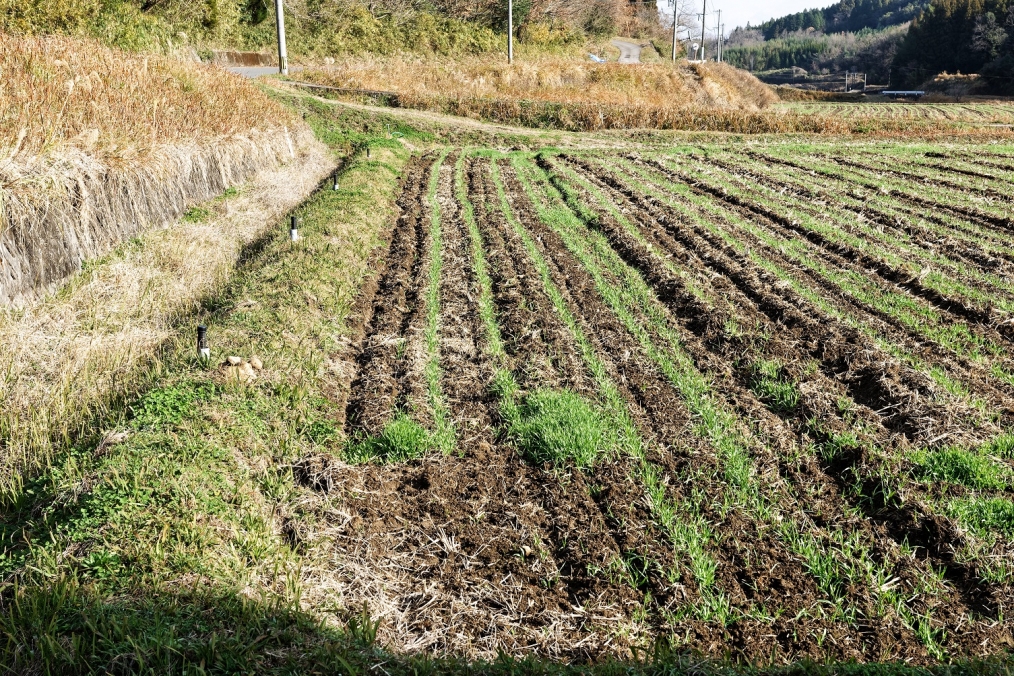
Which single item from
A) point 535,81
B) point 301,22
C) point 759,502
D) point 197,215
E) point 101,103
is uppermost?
point 301,22

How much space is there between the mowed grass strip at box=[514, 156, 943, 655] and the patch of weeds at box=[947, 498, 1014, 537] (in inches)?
30.1

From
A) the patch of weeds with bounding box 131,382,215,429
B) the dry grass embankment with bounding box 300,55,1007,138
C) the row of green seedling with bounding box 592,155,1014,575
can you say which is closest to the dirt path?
the dry grass embankment with bounding box 300,55,1007,138

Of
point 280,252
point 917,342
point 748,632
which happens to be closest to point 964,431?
point 917,342

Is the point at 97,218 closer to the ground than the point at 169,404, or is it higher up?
higher up

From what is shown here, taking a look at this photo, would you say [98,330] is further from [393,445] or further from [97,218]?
[393,445]

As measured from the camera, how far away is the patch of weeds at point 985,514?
4957 mm

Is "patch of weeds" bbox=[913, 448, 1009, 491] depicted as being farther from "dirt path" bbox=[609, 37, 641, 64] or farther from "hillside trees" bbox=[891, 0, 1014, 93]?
"hillside trees" bbox=[891, 0, 1014, 93]

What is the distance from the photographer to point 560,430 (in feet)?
20.0

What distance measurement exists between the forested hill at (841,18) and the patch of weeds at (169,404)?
194 m

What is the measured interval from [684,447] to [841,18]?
214m

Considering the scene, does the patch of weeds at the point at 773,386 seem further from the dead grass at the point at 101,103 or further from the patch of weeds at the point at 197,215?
the patch of weeds at the point at 197,215

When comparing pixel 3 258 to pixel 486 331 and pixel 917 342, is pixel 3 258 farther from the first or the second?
pixel 917 342

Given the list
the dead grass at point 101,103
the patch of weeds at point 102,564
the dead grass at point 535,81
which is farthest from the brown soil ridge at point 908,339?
the dead grass at point 535,81

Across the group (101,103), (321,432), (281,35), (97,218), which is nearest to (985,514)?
(321,432)
